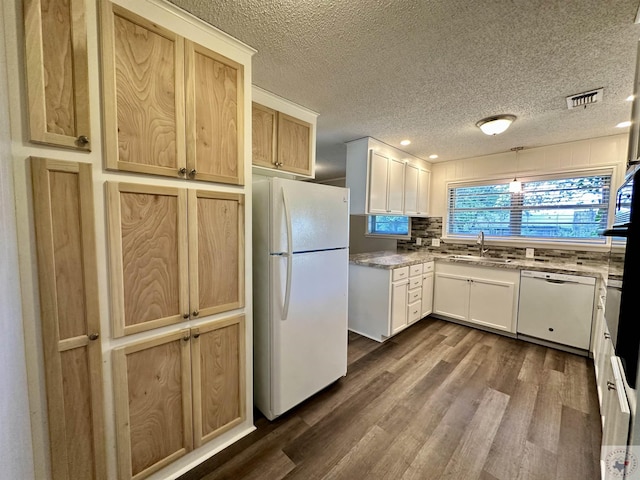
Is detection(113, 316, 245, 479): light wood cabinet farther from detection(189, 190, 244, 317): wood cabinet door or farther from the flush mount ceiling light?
the flush mount ceiling light

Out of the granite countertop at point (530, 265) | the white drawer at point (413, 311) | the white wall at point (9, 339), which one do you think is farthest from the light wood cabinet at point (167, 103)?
the white drawer at point (413, 311)

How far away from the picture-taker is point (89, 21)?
1.03m

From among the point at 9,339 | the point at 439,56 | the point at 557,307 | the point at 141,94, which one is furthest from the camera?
the point at 557,307

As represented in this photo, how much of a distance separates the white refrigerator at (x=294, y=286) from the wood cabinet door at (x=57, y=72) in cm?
91

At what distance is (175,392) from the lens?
52.7 inches

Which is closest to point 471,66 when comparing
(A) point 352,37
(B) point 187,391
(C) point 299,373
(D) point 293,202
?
(A) point 352,37

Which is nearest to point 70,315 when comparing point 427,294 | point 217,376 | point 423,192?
point 217,376

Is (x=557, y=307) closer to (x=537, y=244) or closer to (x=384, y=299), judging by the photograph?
(x=537, y=244)

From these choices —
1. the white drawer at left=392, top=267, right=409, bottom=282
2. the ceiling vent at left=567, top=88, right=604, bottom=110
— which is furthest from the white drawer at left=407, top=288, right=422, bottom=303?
the ceiling vent at left=567, top=88, right=604, bottom=110

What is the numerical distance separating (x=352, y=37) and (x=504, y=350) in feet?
10.8

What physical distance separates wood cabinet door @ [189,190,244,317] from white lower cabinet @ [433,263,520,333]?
9.73ft

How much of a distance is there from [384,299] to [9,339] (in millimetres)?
2741

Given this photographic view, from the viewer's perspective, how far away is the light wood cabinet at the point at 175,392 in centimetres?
120

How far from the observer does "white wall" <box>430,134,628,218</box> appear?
280 cm
